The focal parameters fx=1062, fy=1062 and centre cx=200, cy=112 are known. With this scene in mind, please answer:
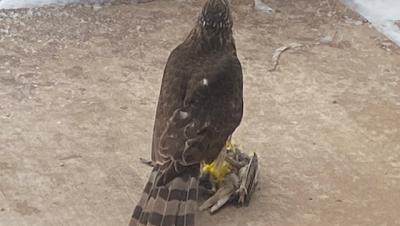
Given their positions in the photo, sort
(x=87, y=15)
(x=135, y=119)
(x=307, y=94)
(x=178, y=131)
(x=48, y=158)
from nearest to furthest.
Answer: (x=178, y=131) → (x=48, y=158) → (x=135, y=119) → (x=307, y=94) → (x=87, y=15)

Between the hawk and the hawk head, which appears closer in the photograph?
the hawk

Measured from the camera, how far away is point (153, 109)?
586 centimetres

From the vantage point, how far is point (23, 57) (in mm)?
6402

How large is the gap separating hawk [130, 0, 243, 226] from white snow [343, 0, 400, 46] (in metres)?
2.36

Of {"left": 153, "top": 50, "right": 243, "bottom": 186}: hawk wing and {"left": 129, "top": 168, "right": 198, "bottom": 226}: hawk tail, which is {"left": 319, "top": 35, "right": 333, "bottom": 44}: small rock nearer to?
{"left": 153, "top": 50, "right": 243, "bottom": 186}: hawk wing

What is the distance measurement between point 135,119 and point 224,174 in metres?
0.85

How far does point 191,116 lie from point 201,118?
46 mm

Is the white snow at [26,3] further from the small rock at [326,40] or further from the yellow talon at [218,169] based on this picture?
the yellow talon at [218,169]

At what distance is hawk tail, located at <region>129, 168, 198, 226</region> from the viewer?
4.51 metres

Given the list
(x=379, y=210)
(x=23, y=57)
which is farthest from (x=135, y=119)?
(x=379, y=210)

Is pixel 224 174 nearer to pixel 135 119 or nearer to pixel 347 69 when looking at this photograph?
pixel 135 119

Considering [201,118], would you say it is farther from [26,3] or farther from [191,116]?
[26,3]

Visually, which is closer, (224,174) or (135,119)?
(224,174)

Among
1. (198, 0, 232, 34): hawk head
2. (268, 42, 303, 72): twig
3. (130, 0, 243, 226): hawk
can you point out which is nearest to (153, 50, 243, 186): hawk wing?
(130, 0, 243, 226): hawk
